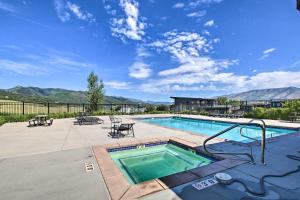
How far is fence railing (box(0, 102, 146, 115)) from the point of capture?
1254 cm

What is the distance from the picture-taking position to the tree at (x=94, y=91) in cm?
1612

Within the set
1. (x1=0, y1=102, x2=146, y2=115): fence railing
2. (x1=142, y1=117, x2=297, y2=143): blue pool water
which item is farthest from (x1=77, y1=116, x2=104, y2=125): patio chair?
(x1=0, y1=102, x2=146, y2=115): fence railing

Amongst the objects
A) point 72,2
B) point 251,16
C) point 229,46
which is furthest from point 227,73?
point 72,2

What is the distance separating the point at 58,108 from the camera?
14992 millimetres

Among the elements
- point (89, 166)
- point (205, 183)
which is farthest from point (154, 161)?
point (205, 183)

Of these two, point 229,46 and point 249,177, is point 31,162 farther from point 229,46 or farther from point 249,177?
point 229,46

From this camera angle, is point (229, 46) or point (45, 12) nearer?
point (45, 12)

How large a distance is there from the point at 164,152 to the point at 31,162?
3.47 metres

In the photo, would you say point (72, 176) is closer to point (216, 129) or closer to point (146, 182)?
point (146, 182)

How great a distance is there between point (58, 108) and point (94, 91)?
10.8 ft

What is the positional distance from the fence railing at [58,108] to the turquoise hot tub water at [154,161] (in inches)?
424

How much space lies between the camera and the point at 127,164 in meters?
4.60

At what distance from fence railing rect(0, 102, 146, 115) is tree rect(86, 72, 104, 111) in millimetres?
408

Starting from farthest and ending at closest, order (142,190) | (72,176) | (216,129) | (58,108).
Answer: (58,108) → (216,129) → (72,176) → (142,190)
